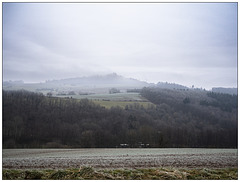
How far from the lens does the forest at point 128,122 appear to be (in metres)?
12.8

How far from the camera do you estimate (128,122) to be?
15.3 metres

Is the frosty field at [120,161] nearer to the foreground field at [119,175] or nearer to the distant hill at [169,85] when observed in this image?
the foreground field at [119,175]

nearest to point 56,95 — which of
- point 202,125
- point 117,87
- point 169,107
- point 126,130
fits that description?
point 117,87

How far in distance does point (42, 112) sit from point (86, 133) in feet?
12.7

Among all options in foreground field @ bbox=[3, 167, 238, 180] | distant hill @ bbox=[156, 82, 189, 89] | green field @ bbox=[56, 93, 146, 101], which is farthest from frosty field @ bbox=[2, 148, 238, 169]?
green field @ bbox=[56, 93, 146, 101]

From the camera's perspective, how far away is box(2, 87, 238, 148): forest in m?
12.8

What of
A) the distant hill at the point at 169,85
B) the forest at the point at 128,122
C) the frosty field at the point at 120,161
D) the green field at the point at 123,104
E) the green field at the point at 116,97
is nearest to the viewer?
the frosty field at the point at 120,161

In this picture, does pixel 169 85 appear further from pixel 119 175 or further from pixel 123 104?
pixel 119 175

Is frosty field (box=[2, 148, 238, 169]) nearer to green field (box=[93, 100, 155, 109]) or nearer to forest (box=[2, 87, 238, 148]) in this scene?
forest (box=[2, 87, 238, 148])

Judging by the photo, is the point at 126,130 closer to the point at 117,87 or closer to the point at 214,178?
the point at 117,87

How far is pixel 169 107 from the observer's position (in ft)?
51.4

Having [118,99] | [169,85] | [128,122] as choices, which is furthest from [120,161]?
[118,99]

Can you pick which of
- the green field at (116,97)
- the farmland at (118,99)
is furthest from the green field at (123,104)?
the green field at (116,97)

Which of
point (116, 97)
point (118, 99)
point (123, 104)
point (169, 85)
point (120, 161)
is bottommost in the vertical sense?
point (120, 161)
